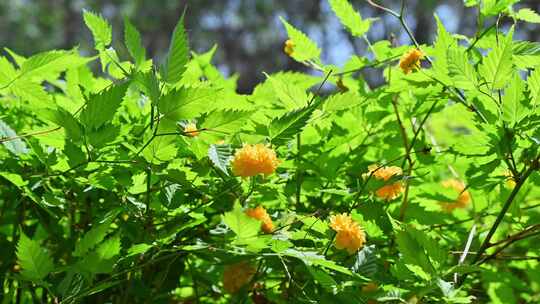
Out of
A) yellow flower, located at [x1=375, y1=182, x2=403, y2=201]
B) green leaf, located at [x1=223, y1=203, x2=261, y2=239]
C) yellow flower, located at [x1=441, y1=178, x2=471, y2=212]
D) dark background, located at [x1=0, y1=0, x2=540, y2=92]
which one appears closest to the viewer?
green leaf, located at [x1=223, y1=203, x2=261, y2=239]

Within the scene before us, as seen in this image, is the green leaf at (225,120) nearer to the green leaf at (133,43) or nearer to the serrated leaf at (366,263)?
the green leaf at (133,43)

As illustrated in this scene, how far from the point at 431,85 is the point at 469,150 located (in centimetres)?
17

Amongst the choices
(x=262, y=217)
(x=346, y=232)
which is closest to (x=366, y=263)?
(x=346, y=232)

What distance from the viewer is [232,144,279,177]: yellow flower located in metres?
0.88

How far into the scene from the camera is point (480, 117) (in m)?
1.06

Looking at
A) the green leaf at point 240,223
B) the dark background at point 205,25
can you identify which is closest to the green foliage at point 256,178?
the green leaf at point 240,223

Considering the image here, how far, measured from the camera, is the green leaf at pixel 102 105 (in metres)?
0.86

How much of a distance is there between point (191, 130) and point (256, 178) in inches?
4.5

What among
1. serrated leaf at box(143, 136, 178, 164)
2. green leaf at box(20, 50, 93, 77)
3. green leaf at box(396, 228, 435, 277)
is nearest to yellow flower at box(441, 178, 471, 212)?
green leaf at box(396, 228, 435, 277)

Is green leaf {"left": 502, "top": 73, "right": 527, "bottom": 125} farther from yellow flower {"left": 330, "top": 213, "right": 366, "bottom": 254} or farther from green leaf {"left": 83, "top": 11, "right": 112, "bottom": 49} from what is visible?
green leaf {"left": 83, "top": 11, "right": 112, "bottom": 49}

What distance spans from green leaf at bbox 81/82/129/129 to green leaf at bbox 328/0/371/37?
494mm

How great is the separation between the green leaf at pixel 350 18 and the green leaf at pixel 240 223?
0.57 m

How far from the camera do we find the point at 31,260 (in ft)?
2.76

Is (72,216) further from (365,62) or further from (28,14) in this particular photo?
(28,14)
